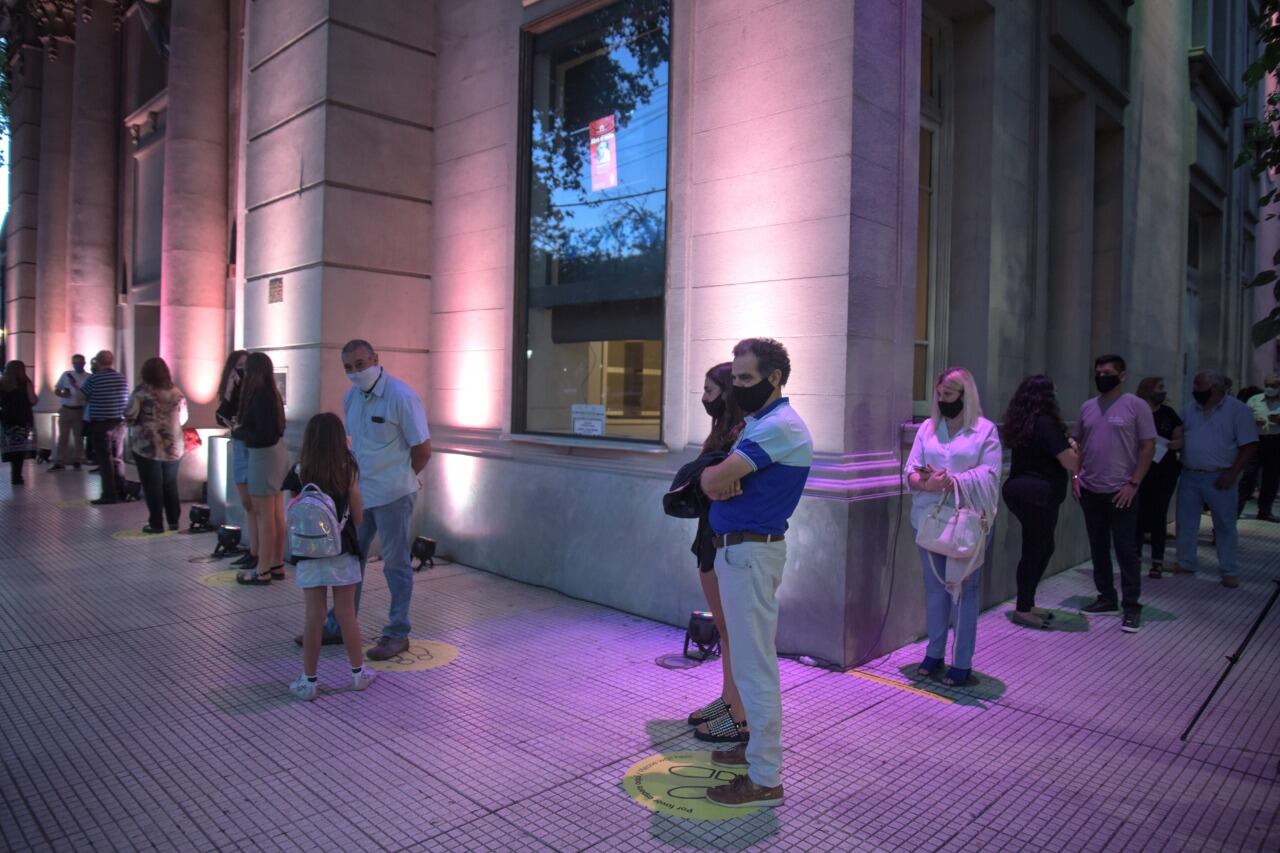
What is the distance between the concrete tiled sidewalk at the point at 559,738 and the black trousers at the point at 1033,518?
450 millimetres

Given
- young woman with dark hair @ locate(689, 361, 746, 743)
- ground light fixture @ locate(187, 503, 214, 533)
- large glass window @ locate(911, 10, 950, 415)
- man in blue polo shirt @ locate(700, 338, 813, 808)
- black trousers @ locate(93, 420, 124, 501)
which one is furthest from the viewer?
black trousers @ locate(93, 420, 124, 501)

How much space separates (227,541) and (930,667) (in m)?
6.56

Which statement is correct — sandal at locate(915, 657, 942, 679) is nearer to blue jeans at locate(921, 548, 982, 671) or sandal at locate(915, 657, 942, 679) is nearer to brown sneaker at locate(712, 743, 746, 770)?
blue jeans at locate(921, 548, 982, 671)

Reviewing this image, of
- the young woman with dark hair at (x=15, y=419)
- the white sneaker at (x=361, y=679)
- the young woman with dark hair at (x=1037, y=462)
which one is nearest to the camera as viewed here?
the white sneaker at (x=361, y=679)

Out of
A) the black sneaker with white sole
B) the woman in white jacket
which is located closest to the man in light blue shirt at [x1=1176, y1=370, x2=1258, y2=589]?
the black sneaker with white sole

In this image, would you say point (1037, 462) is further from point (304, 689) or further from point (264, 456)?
point (264, 456)

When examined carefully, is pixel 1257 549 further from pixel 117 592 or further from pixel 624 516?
pixel 117 592

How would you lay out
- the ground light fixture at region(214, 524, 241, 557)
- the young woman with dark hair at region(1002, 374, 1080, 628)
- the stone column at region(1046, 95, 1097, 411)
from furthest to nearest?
the stone column at region(1046, 95, 1097, 411)
the ground light fixture at region(214, 524, 241, 557)
the young woman with dark hair at region(1002, 374, 1080, 628)

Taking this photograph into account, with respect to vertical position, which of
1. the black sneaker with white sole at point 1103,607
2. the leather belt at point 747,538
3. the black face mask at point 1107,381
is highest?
the black face mask at point 1107,381

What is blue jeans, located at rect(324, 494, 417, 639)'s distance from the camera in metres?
5.56

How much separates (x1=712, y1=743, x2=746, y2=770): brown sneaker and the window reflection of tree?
3757 mm

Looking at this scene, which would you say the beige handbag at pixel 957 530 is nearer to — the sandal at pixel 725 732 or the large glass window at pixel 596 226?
the sandal at pixel 725 732

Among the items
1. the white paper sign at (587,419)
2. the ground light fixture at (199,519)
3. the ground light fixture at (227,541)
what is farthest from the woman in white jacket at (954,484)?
the ground light fixture at (199,519)

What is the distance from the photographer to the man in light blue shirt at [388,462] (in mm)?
5582
